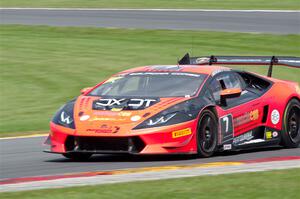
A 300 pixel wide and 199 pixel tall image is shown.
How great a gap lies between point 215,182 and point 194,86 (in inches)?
119

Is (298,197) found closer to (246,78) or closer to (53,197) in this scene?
(53,197)

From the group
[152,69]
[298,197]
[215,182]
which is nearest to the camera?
[298,197]

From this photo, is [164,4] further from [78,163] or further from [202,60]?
[78,163]

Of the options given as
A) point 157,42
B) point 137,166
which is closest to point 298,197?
point 137,166

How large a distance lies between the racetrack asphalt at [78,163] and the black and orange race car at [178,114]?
0.14 meters

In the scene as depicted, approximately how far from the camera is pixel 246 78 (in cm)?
1203

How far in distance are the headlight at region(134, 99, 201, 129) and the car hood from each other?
55 millimetres

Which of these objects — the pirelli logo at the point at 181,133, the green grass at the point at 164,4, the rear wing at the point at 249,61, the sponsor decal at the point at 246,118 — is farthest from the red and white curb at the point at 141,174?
the green grass at the point at 164,4

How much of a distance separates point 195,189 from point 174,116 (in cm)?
260

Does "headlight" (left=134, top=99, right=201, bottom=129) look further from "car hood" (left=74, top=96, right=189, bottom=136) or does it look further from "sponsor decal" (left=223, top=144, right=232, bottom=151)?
"sponsor decal" (left=223, top=144, right=232, bottom=151)

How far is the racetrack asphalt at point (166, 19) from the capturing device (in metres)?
26.6

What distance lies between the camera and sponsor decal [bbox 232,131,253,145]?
1107 cm

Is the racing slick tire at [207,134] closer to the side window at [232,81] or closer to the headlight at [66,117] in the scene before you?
the side window at [232,81]

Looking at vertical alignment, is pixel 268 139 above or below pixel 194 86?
below
